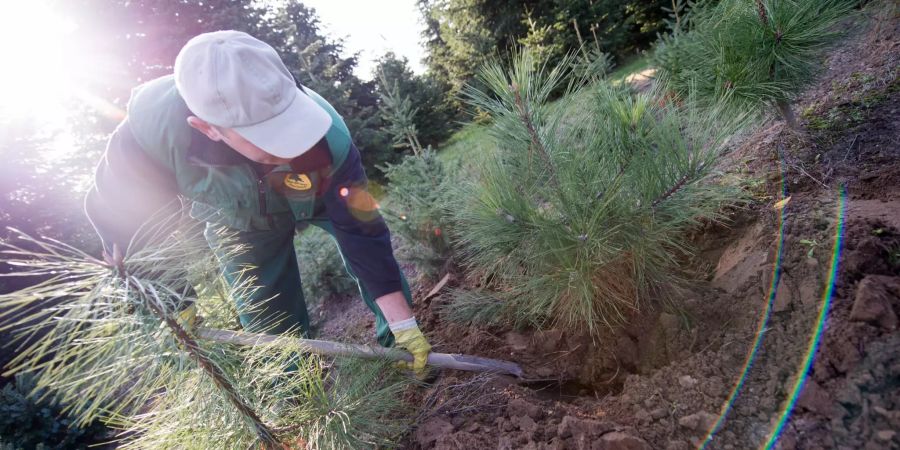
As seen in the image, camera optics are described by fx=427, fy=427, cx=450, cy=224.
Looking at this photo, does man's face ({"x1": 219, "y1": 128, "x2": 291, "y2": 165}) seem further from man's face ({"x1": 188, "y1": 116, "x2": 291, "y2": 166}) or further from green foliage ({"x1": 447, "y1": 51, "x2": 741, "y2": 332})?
green foliage ({"x1": 447, "y1": 51, "x2": 741, "y2": 332})

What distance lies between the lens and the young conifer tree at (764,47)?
181 centimetres

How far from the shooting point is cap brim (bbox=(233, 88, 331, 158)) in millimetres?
1449

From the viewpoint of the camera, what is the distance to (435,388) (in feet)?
5.74

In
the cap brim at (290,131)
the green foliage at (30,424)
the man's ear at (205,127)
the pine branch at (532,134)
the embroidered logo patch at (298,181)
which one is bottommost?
the green foliage at (30,424)

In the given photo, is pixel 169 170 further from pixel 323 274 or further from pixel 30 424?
pixel 30 424

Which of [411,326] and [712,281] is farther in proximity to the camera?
[411,326]

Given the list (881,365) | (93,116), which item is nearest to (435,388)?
(881,365)

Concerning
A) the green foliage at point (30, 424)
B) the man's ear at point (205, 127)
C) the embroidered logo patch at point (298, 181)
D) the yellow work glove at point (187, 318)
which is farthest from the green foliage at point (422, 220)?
the green foliage at point (30, 424)

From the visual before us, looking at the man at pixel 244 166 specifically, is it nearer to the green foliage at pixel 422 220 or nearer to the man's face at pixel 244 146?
the man's face at pixel 244 146

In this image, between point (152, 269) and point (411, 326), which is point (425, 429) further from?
point (152, 269)

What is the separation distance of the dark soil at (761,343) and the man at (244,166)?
0.50 metres

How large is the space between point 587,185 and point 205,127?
1.38 metres

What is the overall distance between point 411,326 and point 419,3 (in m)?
11.0

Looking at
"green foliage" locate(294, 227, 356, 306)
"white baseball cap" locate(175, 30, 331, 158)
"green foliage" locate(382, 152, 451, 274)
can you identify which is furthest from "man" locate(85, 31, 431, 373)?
"green foliage" locate(294, 227, 356, 306)
